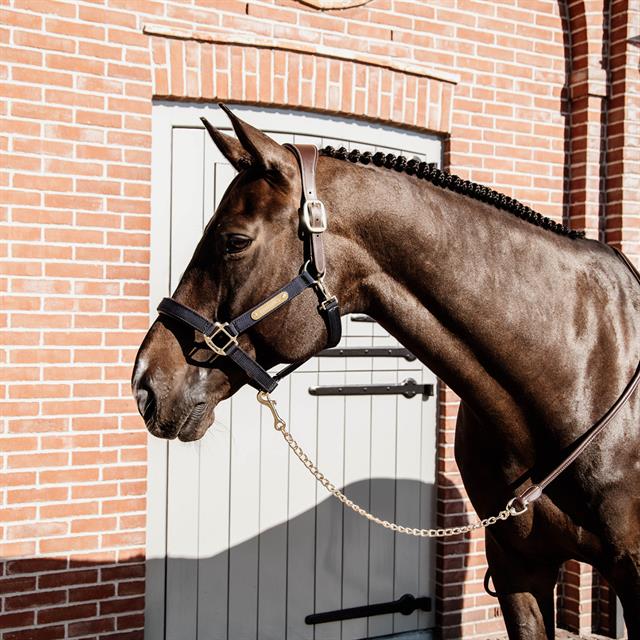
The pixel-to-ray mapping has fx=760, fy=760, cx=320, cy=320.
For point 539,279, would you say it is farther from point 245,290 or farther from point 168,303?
point 168,303

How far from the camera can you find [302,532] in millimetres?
4227

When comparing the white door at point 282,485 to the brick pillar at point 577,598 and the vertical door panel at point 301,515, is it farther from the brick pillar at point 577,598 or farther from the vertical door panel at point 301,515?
the brick pillar at point 577,598

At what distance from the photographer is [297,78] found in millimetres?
4082

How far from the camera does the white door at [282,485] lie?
12.8 ft

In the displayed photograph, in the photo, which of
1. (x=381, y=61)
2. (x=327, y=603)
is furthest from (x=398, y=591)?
(x=381, y=61)

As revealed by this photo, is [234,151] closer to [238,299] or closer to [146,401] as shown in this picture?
[238,299]

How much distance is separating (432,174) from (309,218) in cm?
52

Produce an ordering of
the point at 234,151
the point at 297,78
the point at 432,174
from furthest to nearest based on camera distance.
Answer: the point at 297,78, the point at 432,174, the point at 234,151

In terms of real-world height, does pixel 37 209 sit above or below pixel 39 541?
above

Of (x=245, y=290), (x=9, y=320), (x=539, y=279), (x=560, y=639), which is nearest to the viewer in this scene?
(x=245, y=290)

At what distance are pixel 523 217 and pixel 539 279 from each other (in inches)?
10.0

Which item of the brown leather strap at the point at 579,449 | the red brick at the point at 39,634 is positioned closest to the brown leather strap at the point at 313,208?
the brown leather strap at the point at 579,449

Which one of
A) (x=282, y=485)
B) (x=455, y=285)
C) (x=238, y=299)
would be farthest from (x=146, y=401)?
(x=282, y=485)

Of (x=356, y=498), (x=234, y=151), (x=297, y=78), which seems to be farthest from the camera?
(x=356, y=498)
